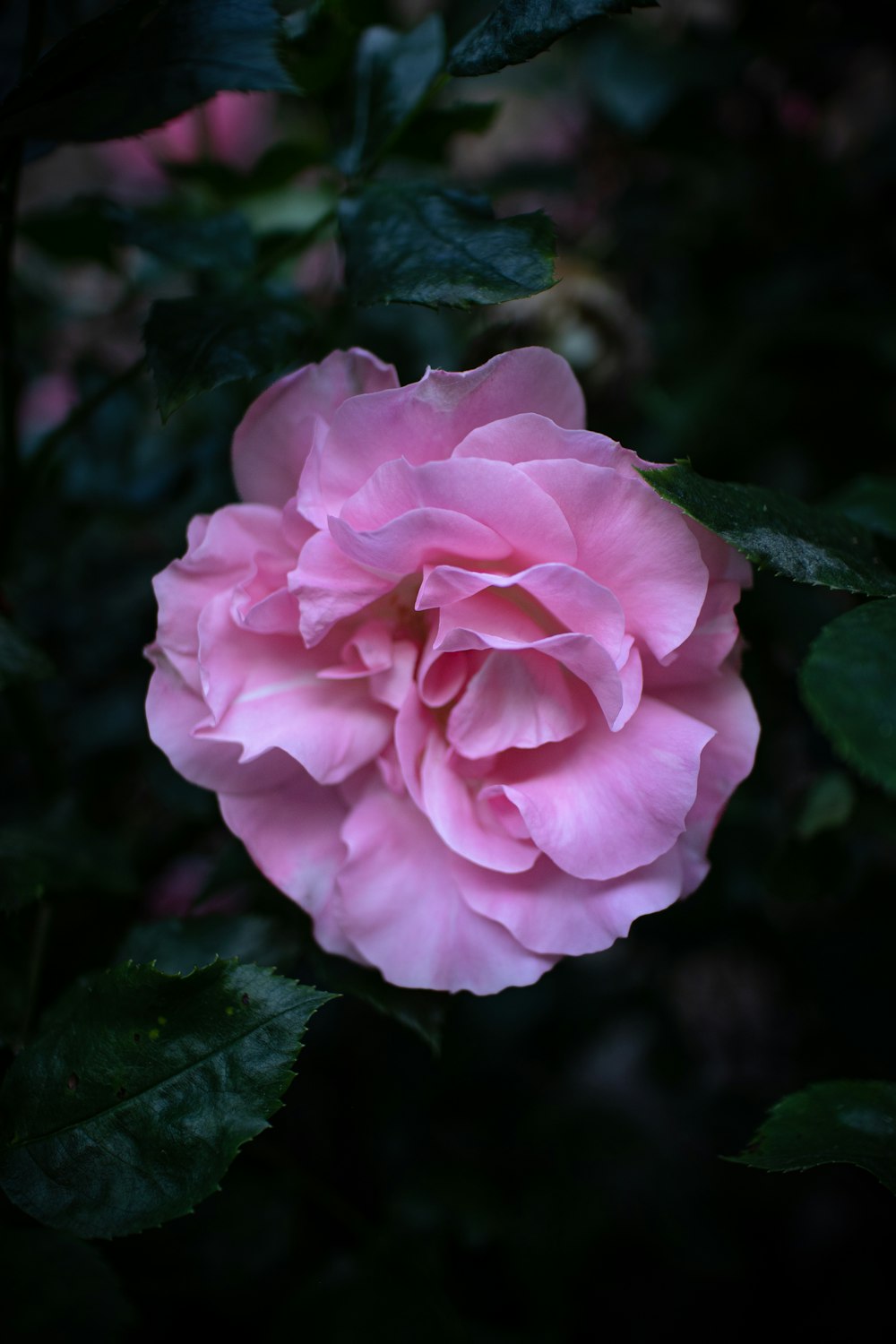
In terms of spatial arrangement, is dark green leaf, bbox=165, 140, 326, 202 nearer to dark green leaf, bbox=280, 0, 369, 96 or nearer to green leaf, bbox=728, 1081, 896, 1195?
dark green leaf, bbox=280, 0, 369, 96

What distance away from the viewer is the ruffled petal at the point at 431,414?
1.25 feet

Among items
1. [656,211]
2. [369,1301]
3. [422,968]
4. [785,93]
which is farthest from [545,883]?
[785,93]

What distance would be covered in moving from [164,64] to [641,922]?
704 mm

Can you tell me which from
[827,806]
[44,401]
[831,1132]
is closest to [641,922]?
[827,806]

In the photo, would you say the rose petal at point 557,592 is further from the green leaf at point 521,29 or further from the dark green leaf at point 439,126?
the dark green leaf at point 439,126

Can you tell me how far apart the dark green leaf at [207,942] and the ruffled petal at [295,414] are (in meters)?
0.24

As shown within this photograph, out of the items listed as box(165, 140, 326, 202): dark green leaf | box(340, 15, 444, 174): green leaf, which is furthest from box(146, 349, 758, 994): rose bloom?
box(165, 140, 326, 202): dark green leaf

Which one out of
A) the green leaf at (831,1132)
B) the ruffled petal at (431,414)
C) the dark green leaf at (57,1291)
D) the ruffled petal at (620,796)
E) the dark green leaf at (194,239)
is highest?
the dark green leaf at (194,239)

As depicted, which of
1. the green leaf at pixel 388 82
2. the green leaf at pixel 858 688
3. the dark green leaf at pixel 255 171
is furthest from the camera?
the dark green leaf at pixel 255 171

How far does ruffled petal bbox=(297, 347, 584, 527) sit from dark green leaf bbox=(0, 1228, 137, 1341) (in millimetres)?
361

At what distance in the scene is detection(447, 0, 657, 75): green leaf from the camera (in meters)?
0.38

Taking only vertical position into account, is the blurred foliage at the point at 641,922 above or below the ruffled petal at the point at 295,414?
below

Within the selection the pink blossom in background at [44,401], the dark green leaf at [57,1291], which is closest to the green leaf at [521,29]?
the dark green leaf at [57,1291]

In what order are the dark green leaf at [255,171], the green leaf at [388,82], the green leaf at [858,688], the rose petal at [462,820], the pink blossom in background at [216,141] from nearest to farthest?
the green leaf at [858,688] < the rose petal at [462,820] < the green leaf at [388,82] < the dark green leaf at [255,171] < the pink blossom in background at [216,141]
